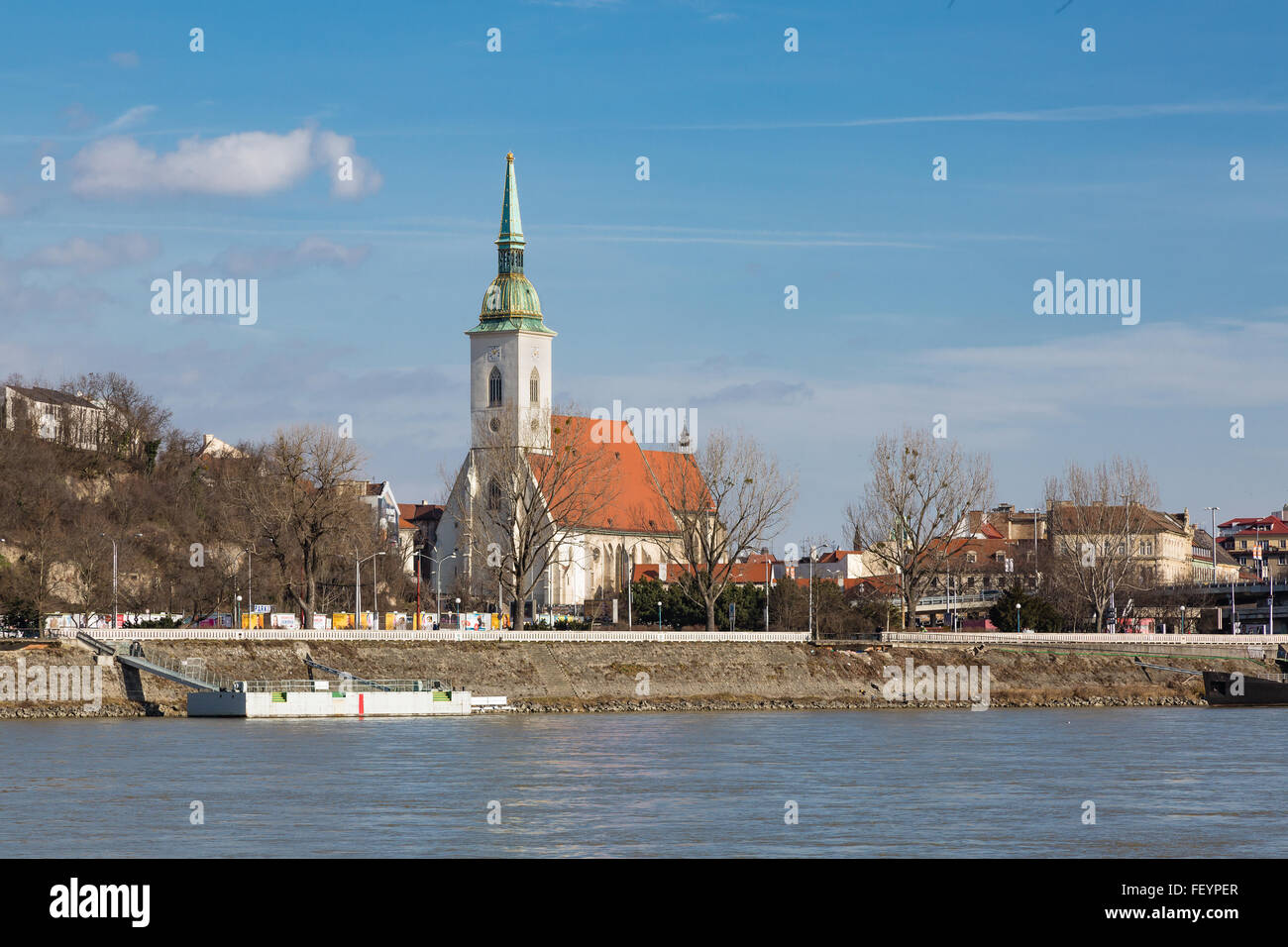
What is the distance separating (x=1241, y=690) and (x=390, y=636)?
4578 centimetres

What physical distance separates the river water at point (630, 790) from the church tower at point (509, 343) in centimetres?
7931

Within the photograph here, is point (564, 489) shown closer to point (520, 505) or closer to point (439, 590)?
point (439, 590)

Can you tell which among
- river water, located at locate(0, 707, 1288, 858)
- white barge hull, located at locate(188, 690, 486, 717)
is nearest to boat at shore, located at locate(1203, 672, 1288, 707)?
river water, located at locate(0, 707, 1288, 858)

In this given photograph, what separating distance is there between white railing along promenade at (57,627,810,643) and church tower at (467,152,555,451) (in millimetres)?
55534

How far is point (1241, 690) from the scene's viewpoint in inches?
3479

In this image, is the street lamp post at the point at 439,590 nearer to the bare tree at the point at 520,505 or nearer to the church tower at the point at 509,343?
the bare tree at the point at 520,505

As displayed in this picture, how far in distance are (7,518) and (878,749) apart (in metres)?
79.4

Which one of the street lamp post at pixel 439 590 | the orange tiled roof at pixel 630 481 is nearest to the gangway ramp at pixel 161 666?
the street lamp post at pixel 439 590

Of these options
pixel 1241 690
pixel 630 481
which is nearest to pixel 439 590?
pixel 630 481

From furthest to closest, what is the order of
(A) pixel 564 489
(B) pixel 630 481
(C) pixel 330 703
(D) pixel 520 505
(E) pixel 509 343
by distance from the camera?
(B) pixel 630 481 < (E) pixel 509 343 < (A) pixel 564 489 < (D) pixel 520 505 < (C) pixel 330 703

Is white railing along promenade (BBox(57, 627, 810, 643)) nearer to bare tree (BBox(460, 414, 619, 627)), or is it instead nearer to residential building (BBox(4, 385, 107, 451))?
bare tree (BBox(460, 414, 619, 627))

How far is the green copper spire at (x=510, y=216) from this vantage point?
136000 mm

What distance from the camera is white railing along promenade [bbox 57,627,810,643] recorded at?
70812 millimetres
